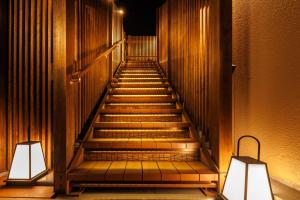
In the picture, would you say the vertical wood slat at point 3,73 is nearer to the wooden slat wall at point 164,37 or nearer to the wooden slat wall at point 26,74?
the wooden slat wall at point 26,74

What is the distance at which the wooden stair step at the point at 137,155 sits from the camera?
357 centimetres

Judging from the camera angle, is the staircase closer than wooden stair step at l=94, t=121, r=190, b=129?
Yes

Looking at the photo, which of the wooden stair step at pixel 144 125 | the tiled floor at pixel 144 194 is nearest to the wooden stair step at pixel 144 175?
the tiled floor at pixel 144 194

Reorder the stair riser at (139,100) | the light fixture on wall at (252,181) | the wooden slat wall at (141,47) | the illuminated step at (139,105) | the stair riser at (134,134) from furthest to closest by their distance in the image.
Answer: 1. the wooden slat wall at (141,47)
2. the stair riser at (139,100)
3. the illuminated step at (139,105)
4. the stair riser at (134,134)
5. the light fixture on wall at (252,181)

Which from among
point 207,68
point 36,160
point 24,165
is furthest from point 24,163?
point 207,68

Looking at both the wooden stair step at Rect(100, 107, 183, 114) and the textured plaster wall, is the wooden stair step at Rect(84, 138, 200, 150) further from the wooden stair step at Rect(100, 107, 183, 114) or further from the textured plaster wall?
the wooden stair step at Rect(100, 107, 183, 114)

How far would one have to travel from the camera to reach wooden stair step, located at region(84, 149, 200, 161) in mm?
3570

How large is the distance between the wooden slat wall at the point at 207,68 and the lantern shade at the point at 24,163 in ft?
7.81

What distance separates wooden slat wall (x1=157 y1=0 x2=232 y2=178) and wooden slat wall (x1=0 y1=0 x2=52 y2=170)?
8.05ft

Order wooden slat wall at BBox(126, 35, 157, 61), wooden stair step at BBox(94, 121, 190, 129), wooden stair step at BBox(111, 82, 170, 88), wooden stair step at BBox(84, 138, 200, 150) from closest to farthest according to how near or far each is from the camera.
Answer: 1. wooden stair step at BBox(84, 138, 200, 150)
2. wooden stair step at BBox(94, 121, 190, 129)
3. wooden stair step at BBox(111, 82, 170, 88)
4. wooden slat wall at BBox(126, 35, 157, 61)

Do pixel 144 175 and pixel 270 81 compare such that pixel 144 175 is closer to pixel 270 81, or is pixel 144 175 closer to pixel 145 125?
pixel 145 125

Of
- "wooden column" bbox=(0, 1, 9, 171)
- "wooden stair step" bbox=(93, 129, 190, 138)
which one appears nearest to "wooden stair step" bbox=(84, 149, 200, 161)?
"wooden stair step" bbox=(93, 129, 190, 138)

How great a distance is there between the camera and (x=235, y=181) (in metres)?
2.24

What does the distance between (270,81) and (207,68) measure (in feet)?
3.25
